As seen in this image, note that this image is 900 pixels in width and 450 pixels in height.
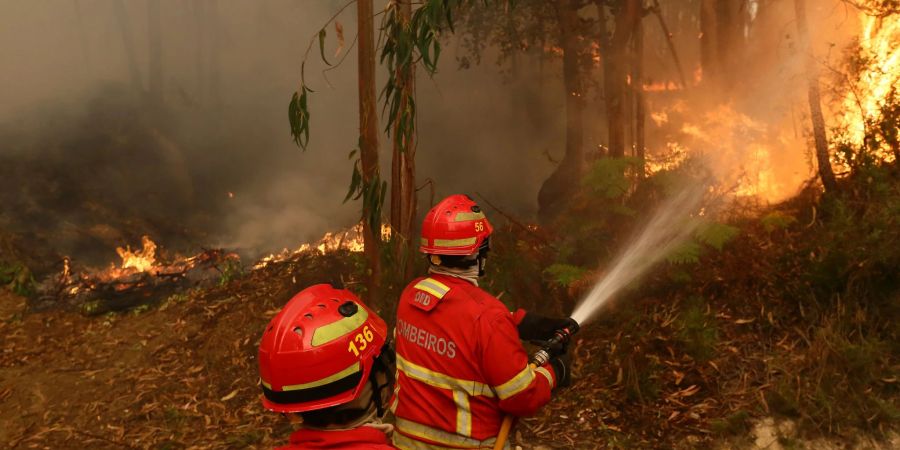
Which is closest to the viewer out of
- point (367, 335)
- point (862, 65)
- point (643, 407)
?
point (367, 335)

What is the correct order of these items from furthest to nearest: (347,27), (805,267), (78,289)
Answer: (347,27), (78,289), (805,267)

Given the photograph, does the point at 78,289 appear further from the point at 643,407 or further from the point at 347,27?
the point at 347,27

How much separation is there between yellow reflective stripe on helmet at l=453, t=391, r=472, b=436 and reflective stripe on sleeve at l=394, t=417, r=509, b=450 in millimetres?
55

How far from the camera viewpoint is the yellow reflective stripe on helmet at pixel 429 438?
294 centimetres

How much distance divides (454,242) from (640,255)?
3907 mm

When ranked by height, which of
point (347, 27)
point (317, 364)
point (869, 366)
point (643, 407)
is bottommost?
point (643, 407)

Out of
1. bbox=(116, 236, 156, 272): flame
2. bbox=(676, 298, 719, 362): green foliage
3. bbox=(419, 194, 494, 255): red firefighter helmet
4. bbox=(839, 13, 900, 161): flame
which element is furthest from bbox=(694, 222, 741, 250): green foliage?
bbox=(116, 236, 156, 272): flame

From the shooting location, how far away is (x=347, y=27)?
1953 centimetres

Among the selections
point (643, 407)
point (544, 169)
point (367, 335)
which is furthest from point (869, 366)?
point (544, 169)

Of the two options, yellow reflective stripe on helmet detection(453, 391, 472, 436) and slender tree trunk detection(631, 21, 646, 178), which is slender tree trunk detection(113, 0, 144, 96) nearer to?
slender tree trunk detection(631, 21, 646, 178)

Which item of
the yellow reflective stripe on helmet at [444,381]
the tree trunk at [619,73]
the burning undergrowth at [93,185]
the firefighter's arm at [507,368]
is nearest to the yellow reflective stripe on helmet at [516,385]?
the firefighter's arm at [507,368]

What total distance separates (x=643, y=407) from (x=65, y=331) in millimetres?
7647

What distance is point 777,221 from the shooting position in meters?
6.70

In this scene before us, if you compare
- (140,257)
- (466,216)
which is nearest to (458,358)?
(466,216)
